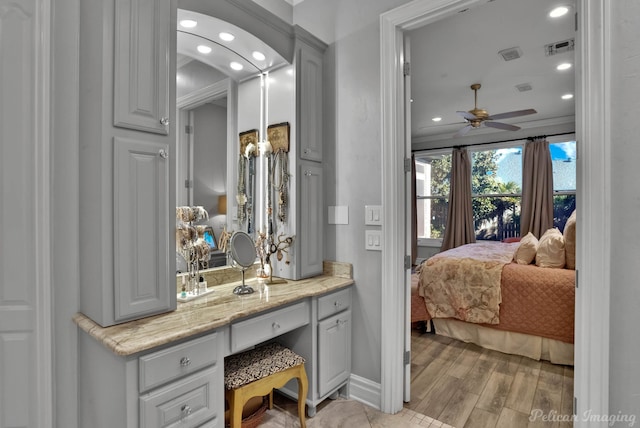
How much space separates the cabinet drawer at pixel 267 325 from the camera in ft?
5.06

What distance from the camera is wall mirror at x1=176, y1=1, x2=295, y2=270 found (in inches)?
73.7

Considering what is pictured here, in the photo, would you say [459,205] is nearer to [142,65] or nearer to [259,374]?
[259,374]

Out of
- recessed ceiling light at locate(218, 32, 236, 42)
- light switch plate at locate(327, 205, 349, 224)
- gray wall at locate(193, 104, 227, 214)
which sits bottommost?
light switch plate at locate(327, 205, 349, 224)

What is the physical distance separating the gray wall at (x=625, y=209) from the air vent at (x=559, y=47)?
2.04m

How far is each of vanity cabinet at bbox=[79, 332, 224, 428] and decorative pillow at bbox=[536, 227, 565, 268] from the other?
9.21 ft

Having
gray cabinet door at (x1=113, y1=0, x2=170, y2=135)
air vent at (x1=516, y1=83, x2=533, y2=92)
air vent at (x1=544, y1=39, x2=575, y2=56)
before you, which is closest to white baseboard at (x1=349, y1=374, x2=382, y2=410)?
gray cabinet door at (x1=113, y1=0, x2=170, y2=135)

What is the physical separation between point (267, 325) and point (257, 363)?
210mm

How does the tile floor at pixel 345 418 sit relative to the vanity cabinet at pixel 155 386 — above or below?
below

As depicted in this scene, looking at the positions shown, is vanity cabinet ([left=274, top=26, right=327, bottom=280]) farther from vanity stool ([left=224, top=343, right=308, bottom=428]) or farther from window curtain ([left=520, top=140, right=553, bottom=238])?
window curtain ([left=520, top=140, right=553, bottom=238])

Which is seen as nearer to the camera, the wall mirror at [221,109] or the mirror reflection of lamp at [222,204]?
the wall mirror at [221,109]

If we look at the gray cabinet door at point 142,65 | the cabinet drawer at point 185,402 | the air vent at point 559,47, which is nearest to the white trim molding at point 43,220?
the gray cabinet door at point 142,65

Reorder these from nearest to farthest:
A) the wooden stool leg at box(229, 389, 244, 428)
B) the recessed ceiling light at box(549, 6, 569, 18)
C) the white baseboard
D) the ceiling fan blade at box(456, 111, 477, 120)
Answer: the wooden stool leg at box(229, 389, 244, 428)
the white baseboard
the recessed ceiling light at box(549, 6, 569, 18)
the ceiling fan blade at box(456, 111, 477, 120)

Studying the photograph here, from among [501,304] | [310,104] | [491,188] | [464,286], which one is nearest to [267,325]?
[310,104]

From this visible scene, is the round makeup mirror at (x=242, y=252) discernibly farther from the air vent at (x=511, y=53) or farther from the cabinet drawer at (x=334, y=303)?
the air vent at (x=511, y=53)
